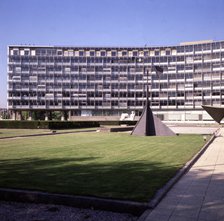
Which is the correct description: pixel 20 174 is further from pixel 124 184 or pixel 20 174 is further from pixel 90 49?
pixel 90 49

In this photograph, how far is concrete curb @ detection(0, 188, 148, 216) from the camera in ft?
21.7

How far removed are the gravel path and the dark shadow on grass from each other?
2.11 feet

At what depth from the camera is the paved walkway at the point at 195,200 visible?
20.2ft

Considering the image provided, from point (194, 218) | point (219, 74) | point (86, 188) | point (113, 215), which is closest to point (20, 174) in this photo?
point (86, 188)

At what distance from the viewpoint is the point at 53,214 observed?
6512mm

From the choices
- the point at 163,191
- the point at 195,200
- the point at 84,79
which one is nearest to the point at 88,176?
the point at 163,191

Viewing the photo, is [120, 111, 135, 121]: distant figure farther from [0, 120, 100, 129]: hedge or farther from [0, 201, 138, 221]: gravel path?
[0, 201, 138, 221]: gravel path

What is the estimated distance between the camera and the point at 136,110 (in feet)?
330

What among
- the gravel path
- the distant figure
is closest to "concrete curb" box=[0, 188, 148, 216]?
the gravel path

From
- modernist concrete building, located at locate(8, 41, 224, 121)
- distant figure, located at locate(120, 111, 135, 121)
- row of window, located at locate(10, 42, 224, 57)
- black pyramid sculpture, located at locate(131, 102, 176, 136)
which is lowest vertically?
distant figure, located at locate(120, 111, 135, 121)

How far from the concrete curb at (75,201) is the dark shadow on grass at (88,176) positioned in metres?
0.33

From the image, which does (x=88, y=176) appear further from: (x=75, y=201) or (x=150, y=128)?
(x=150, y=128)

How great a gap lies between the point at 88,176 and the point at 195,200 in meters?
3.43

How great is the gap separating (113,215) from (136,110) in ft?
309
